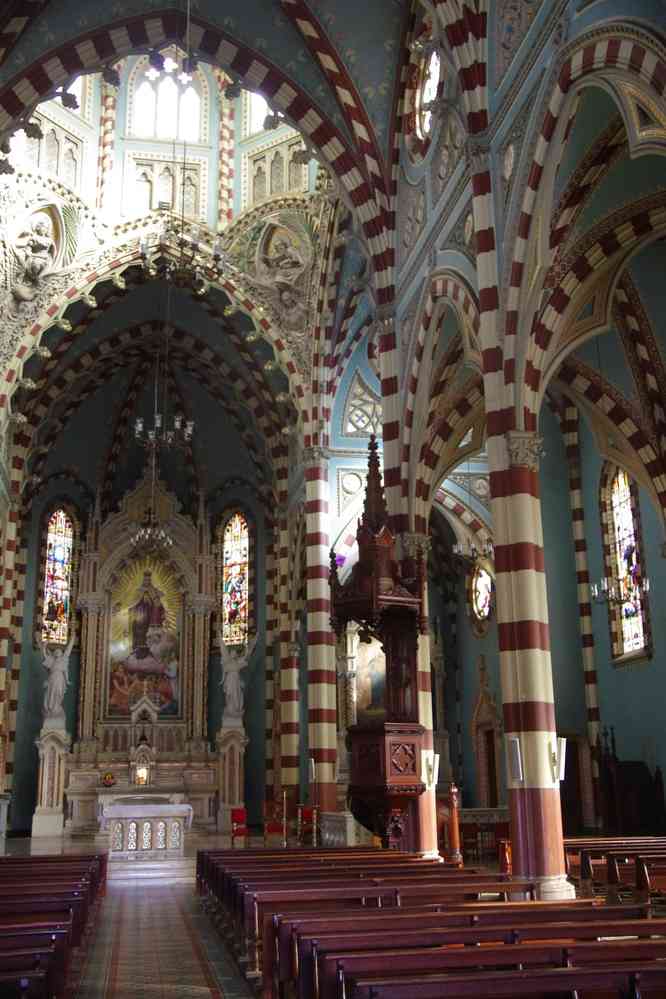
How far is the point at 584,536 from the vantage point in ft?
73.8

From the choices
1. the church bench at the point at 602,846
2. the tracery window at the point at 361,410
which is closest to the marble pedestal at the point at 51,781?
the tracery window at the point at 361,410

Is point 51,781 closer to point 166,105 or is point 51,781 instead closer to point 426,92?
point 166,105

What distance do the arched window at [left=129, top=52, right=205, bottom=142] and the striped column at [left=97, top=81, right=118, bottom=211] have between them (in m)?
0.59

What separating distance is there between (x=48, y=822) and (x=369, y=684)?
9198 millimetres

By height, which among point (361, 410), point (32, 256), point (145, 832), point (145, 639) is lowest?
point (145, 832)

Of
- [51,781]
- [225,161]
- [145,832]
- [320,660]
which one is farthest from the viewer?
[51,781]

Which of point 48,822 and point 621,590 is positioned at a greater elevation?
point 621,590

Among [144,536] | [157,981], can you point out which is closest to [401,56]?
[144,536]

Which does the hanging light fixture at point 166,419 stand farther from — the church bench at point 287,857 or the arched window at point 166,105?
the church bench at point 287,857

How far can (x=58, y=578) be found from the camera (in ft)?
101

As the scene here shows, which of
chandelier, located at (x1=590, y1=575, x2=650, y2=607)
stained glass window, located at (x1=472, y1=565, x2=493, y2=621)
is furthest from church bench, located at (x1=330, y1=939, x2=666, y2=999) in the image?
stained glass window, located at (x1=472, y1=565, x2=493, y2=621)

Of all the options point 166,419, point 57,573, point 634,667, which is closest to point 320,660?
point 634,667

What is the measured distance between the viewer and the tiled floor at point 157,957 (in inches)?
311

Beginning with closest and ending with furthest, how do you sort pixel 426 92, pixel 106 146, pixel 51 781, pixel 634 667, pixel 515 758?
1. pixel 515 758
2. pixel 426 92
3. pixel 634 667
4. pixel 106 146
5. pixel 51 781
